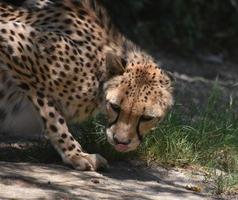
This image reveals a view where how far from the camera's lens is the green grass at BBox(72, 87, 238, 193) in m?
5.77

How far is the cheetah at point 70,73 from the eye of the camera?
17.3ft

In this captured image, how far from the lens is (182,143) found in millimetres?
5848

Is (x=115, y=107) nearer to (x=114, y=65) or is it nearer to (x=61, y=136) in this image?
(x=114, y=65)

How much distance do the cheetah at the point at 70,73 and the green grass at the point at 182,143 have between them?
321 mm

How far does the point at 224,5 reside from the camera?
11375 millimetres

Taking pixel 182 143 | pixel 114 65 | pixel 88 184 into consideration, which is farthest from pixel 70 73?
pixel 182 143

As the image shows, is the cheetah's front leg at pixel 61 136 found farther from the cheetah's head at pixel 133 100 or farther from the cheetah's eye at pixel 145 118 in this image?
the cheetah's eye at pixel 145 118

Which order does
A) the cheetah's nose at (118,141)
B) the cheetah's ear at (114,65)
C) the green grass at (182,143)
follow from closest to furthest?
the cheetah's nose at (118,141) < the cheetah's ear at (114,65) < the green grass at (182,143)

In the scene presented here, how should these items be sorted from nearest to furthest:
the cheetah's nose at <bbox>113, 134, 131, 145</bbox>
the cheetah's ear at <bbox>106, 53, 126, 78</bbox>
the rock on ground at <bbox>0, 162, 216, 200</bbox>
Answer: the rock on ground at <bbox>0, 162, 216, 200</bbox> → the cheetah's nose at <bbox>113, 134, 131, 145</bbox> → the cheetah's ear at <bbox>106, 53, 126, 78</bbox>

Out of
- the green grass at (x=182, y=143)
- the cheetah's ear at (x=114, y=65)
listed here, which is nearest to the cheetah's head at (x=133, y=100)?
the cheetah's ear at (x=114, y=65)

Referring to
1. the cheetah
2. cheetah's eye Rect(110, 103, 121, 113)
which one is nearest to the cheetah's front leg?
the cheetah

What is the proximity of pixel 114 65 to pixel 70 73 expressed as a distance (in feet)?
1.00

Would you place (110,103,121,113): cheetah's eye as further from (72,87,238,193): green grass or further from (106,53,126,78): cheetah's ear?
(72,87,238,193): green grass

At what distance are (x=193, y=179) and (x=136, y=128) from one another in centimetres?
74
